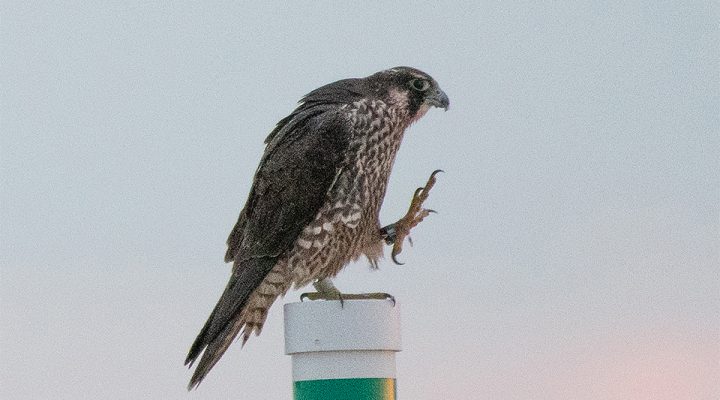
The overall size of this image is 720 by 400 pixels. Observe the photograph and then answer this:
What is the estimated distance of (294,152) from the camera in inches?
190

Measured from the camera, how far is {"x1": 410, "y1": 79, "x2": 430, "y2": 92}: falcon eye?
5.09 m

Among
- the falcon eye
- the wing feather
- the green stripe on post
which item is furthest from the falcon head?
the green stripe on post

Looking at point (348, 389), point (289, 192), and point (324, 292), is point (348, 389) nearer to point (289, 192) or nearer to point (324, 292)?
point (324, 292)

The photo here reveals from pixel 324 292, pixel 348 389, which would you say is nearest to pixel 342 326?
pixel 348 389

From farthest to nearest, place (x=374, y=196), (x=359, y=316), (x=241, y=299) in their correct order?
1. (x=374, y=196)
2. (x=241, y=299)
3. (x=359, y=316)

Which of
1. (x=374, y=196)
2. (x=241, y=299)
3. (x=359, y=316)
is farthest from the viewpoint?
(x=374, y=196)

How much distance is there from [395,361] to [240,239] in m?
1.61

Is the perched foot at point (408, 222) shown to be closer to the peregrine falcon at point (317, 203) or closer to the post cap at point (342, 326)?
the peregrine falcon at point (317, 203)

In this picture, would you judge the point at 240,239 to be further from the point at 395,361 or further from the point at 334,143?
the point at 395,361

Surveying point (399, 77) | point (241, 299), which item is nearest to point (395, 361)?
point (241, 299)

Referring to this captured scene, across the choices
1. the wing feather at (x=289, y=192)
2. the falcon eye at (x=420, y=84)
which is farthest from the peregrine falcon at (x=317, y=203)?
the falcon eye at (x=420, y=84)

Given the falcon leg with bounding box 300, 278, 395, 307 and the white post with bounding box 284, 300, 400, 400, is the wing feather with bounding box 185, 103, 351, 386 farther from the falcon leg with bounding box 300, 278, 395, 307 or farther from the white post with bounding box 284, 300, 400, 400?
the white post with bounding box 284, 300, 400, 400

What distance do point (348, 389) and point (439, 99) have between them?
2.01m

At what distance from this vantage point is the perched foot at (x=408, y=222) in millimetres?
4918
